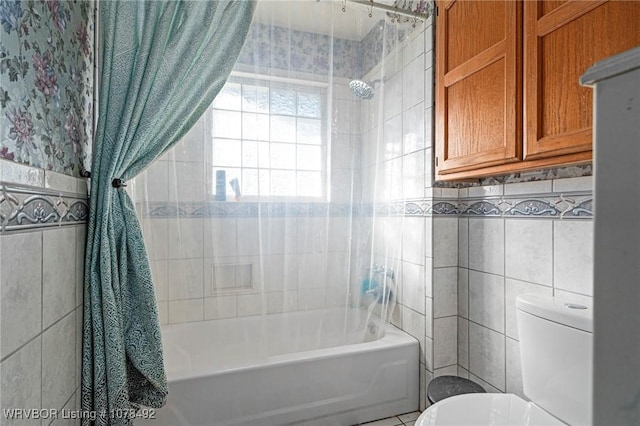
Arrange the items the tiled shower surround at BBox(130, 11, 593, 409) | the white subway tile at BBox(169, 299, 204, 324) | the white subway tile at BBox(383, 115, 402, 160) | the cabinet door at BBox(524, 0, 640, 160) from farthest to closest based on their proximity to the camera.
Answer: the white subway tile at BBox(383, 115, 402, 160) → the white subway tile at BBox(169, 299, 204, 324) → the tiled shower surround at BBox(130, 11, 593, 409) → the cabinet door at BBox(524, 0, 640, 160)

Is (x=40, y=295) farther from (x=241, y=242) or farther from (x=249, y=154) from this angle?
(x=249, y=154)

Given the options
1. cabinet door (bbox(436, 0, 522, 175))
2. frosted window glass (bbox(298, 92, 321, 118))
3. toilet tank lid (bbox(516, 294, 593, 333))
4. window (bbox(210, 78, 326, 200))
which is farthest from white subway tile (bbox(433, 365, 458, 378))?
frosted window glass (bbox(298, 92, 321, 118))

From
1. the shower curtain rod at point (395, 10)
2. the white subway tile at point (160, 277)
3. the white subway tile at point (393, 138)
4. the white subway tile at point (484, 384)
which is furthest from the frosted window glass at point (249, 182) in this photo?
the white subway tile at point (484, 384)

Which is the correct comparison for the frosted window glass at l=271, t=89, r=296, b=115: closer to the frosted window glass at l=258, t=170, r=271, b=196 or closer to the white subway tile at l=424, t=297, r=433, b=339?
the frosted window glass at l=258, t=170, r=271, b=196

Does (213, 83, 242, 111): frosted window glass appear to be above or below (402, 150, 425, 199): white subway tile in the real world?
above

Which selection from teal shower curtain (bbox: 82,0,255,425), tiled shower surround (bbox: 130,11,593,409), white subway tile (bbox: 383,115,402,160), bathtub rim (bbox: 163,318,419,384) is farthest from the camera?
white subway tile (bbox: 383,115,402,160)

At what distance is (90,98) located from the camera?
1.36 meters

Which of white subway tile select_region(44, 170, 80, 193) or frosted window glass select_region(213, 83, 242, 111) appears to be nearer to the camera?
white subway tile select_region(44, 170, 80, 193)

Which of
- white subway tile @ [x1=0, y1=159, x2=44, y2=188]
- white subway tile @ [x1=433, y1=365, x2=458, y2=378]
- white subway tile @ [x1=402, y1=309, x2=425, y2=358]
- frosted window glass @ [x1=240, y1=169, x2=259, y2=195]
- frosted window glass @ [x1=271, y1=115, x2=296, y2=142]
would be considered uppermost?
frosted window glass @ [x1=271, y1=115, x2=296, y2=142]

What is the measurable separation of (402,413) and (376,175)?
137cm

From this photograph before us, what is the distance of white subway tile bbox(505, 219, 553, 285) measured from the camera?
137cm

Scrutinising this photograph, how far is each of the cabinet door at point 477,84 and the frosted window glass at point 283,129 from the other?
756 mm

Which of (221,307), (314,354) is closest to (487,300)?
(314,354)

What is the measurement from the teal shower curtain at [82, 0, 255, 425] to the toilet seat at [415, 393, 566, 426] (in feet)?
3.49
